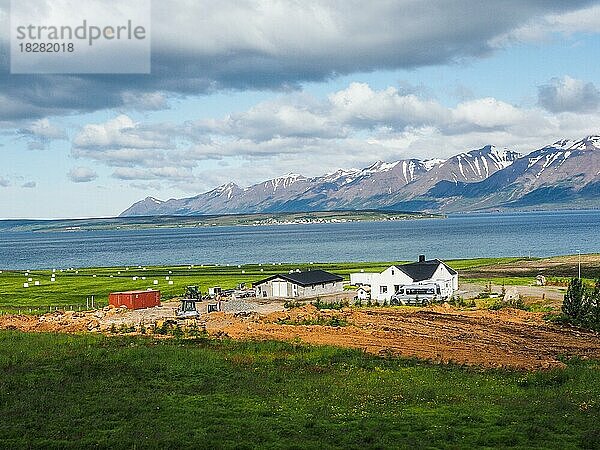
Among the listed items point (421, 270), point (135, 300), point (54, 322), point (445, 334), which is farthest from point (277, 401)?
point (421, 270)

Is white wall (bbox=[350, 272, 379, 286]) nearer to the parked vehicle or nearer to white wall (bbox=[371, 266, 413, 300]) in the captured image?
white wall (bbox=[371, 266, 413, 300])

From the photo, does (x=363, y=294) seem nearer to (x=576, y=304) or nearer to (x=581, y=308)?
(x=576, y=304)

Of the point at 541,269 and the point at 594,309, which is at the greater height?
the point at 594,309

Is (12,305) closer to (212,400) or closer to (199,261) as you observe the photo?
(212,400)

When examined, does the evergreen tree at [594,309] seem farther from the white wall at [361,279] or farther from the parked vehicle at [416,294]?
the white wall at [361,279]

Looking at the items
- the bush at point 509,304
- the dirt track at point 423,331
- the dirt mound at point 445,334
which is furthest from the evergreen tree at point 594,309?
the bush at point 509,304

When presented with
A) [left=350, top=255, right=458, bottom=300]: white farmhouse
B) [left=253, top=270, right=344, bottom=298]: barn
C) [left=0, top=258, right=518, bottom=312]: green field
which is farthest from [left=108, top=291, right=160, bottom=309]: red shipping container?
[left=350, top=255, right=458, bottom=300]: white farmhouse
